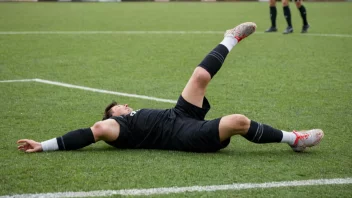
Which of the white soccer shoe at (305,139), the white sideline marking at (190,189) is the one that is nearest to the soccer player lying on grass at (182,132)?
the white soccer shoe at (305,139)

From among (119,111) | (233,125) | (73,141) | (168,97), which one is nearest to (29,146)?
(73,141)

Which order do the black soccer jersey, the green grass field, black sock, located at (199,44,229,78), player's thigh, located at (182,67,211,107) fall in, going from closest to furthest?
the green grass field → the black soccer jersey → player's thigh, located at (182,67,211,107) → black sock, located at (199,44,229,78)

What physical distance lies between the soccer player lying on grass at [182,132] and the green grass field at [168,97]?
10 cm

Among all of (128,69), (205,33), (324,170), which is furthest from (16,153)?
(205,33)

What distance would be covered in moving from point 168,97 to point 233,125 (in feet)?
8.45

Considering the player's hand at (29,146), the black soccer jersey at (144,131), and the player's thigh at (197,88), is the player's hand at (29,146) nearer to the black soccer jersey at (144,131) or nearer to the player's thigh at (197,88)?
the black soccer jersey at (144,131)

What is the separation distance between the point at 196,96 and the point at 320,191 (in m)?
1.59

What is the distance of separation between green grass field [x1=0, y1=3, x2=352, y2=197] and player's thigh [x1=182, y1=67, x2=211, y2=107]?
0.49 m

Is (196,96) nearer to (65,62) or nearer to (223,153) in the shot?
(223,153)

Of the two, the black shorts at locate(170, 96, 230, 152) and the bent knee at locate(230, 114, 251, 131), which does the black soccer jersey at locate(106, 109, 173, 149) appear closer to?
the black shorts at locate(170, 96, 230, 152)

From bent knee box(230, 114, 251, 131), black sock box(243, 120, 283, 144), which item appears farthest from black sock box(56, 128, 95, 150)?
black sock box(243, 120, 283, 144)

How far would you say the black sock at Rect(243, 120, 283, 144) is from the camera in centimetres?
498

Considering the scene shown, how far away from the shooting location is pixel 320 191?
4121 millimetres

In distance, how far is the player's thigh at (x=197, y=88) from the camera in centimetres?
535
